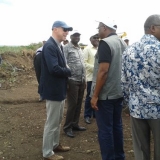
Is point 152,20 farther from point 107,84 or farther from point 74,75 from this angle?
point 74,75

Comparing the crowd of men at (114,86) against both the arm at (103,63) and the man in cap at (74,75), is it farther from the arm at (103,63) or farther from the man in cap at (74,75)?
the man in cap at (74,75)

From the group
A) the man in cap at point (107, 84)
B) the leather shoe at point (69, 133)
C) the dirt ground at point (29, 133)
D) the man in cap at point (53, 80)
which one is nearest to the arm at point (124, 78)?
the man in cap at point (107, 84)

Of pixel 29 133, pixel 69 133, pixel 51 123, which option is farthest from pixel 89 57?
pixel 51 123

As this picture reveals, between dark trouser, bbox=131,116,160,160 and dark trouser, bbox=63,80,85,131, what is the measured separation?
1.88 meters

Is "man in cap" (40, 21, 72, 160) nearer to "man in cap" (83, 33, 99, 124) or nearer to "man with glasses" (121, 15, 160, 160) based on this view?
"man with glasses" (121, 15, 160, 160)

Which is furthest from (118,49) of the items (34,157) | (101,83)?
(34,157)

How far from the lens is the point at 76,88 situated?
15.0 ft

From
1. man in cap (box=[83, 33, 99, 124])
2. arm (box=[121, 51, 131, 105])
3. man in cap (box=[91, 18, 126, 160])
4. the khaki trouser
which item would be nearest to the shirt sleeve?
man in cap (box=[91, 18, 126, 160])

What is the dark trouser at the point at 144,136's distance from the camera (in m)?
2.67

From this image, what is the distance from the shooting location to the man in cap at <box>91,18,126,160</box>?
3.10 m

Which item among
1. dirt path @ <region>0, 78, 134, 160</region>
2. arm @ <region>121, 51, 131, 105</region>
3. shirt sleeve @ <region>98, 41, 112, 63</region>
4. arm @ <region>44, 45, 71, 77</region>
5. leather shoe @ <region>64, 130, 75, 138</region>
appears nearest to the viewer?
arm @ <region>121, 51, 131, 105</region>

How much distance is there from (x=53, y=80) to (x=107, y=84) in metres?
0.77

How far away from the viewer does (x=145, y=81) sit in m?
2.61

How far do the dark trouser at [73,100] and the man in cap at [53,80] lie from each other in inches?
36.2
